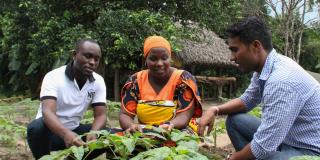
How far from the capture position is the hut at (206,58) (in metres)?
16.0

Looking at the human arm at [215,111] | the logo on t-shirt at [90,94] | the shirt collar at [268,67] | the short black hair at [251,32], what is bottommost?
the human arm at [215,111]

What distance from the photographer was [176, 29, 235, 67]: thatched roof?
16069 mm

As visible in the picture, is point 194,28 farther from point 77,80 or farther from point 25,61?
point 77,80

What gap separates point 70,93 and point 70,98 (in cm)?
4

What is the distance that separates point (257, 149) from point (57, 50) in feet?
29.2

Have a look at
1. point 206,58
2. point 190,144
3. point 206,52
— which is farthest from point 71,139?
point 206,52

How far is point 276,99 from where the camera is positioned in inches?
109

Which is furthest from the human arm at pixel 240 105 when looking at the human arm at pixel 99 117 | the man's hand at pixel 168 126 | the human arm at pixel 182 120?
the human arm at pixel 99 117

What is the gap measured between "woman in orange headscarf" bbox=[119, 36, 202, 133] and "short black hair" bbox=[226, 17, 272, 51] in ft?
2.35

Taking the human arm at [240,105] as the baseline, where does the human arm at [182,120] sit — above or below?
below

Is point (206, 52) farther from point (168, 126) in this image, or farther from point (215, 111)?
point (168, 126)

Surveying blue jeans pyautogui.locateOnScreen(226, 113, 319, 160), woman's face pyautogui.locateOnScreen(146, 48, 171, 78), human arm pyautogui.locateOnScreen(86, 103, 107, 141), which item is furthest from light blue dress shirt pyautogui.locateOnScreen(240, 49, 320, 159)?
human arm pyautogui.locateOnScreen(86, 103, 107, 141)

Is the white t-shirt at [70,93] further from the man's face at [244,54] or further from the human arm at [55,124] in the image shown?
the man's face at [244,54]

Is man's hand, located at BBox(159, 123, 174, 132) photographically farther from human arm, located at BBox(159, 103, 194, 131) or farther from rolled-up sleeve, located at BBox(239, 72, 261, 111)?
rolled-up sleeve, located at BBox(239, 72, 261, 111)
